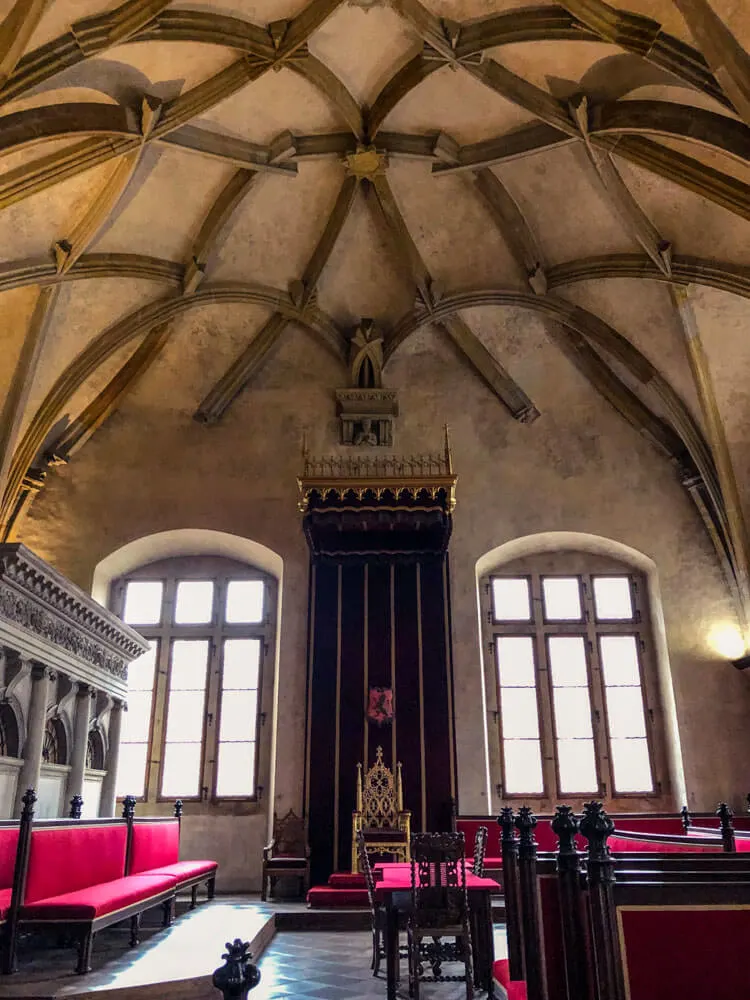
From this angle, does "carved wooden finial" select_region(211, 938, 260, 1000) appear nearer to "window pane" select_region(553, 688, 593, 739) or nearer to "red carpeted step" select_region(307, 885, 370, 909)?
"red carpeted step" select_region(307, 885, 370, 909)

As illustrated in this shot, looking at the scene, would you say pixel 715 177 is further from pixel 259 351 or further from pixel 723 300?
pixel 259 351

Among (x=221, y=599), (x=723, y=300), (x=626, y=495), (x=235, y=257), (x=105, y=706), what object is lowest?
(x=105, y=706)

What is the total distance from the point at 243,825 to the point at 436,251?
8114mm

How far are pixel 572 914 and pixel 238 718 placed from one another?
28.9 feet

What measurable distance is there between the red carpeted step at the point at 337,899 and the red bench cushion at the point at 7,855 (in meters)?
3.52

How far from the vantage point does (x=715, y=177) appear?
805 cm

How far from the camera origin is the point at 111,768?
33.5 ft

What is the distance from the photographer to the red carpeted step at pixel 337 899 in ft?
26.7

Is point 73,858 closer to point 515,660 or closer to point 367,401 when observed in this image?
point 515,660

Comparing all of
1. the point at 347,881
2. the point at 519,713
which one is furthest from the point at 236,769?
the point at 519,713

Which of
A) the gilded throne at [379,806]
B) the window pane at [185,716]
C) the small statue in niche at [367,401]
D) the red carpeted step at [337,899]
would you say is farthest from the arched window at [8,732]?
the small statue in niche at [367,401]

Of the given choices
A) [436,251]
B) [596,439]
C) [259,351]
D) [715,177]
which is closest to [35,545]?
[259,351]

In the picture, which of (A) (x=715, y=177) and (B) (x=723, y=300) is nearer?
(A) (x=715, y=177)

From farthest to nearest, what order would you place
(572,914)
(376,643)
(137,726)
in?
Result: (137,726), (376,643), (572,914)
